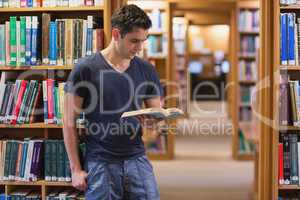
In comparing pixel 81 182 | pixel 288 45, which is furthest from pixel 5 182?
pixel 288 45

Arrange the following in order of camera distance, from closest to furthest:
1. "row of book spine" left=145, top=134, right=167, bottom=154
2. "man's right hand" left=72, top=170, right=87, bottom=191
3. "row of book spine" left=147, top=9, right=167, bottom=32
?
"man's right hand" left=72, top=170, right=87, bottom=191, "row of book spine" left=147, top=9, right=167, bottom=32, "row of book spine" left=145, top=134, right=167, bottom=154

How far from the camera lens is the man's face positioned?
224 cm

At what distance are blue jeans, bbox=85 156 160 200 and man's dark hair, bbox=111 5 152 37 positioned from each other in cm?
65

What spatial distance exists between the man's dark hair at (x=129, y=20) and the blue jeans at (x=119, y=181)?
65 centimetres

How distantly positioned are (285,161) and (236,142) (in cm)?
332

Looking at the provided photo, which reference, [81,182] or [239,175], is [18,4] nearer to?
[81,182]

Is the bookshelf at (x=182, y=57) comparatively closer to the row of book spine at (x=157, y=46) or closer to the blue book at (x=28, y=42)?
the row of book spine at (x=157, y=46)

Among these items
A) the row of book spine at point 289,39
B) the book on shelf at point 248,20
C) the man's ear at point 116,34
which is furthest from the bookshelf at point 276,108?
the book on shelf at point 248,20

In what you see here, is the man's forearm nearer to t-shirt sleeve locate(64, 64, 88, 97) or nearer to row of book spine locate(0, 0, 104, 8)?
t-shirt sleeve locate(64, 64, 88, 97)

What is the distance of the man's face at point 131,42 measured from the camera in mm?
2236

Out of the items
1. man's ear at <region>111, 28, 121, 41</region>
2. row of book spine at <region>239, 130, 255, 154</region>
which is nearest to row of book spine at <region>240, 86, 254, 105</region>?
row of book spine at <region>239, 130, 255, 154</region>

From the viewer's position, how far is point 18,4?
329 cm

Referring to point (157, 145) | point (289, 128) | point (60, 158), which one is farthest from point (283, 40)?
point (157, 145)

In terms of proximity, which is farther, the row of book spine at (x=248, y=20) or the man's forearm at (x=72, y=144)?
the row of book spine at (x=248, y=20)
